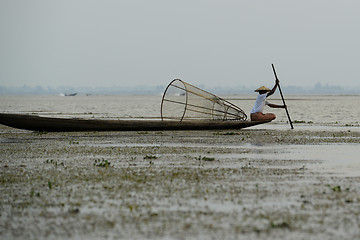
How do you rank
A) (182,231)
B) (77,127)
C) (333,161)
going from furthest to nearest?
(77,127) < (333,161) < (182,231)

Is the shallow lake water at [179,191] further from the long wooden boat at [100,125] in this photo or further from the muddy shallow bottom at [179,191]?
the long wooden boat at [100,125]

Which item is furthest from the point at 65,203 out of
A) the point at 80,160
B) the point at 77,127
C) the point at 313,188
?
the point at 77,127

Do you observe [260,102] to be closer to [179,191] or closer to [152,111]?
[179,191]

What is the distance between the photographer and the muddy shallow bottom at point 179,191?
737cm

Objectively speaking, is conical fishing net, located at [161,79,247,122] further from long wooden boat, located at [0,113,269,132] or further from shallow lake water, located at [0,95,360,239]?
shallow lake water, located at [0,95,360,239]

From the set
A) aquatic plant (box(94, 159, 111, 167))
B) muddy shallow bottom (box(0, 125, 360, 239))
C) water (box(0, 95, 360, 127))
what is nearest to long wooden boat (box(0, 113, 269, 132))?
muddy shallow bottom (box(0, 125, 360, 239))

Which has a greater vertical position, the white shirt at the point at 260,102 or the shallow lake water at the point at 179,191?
the white shirt at the point at 260,102

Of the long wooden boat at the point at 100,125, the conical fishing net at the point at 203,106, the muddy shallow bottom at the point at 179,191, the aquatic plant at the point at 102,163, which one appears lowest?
the muddy shallow bottom at the point at 179,191

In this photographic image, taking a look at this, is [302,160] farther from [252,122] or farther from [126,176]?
[252,122]

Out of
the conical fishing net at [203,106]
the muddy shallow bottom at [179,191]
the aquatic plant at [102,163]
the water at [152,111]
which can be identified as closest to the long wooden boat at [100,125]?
the conical fishing net at [203,106]

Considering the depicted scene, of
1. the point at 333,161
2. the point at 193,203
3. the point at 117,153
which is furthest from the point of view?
the point at 117,153

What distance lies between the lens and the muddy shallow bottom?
737cm

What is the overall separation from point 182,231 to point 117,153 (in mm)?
8566

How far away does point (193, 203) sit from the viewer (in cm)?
884
